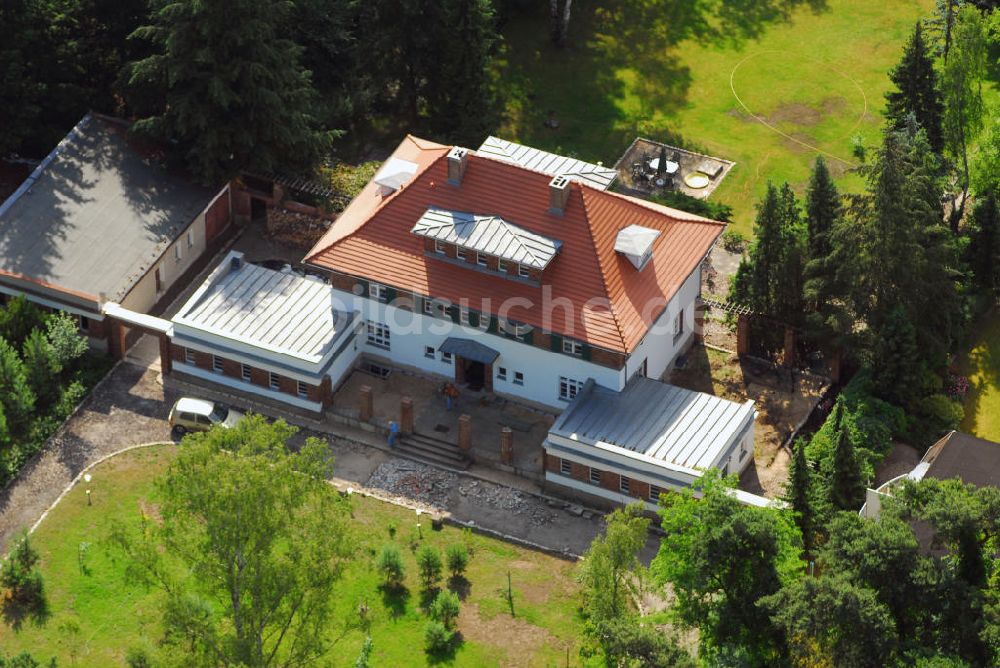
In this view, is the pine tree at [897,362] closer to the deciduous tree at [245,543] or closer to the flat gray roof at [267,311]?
the flat gray roof at [267,311]

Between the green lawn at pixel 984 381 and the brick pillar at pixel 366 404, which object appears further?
the green lawn at pixel 984 381

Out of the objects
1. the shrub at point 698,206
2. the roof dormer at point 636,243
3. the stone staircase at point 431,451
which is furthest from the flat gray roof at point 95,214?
the shrub at point 698,206

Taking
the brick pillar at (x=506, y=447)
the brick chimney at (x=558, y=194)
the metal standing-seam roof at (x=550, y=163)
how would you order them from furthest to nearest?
the metal standing-seam roof at (x=550, y=163), the brick chimney at (x=558, y=194), the brick pillar at (x=506, y=447)

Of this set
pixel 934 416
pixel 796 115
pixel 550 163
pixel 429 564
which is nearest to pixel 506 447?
pixel 429 564

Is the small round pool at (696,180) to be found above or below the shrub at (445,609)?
above

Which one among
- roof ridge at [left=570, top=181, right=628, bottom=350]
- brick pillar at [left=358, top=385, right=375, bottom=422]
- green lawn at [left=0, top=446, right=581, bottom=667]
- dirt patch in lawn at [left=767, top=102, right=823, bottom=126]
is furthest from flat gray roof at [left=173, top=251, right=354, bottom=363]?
dirt patch in lawn at [left=767, top=102, right=823, bottom=126]

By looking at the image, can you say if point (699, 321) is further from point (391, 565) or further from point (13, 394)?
point (13, 394)

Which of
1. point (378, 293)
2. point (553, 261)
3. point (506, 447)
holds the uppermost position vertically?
point (553, 261)
